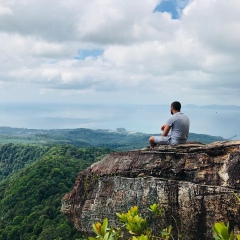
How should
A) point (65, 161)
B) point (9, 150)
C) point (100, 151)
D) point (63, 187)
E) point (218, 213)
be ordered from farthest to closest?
1. point (9, 150)
2. point (100, 151)
3. point (65, 161)
4. point (63, 187)
5. point (218, 213)

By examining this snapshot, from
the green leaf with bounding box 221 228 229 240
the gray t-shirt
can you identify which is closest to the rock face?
the gray t-shirt

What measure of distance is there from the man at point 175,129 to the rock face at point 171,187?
51cm

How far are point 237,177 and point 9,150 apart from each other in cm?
15771

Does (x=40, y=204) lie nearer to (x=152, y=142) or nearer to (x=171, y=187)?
(x=152, y=142)

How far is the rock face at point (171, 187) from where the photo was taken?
322 inches

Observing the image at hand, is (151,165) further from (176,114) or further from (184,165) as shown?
(176,114)

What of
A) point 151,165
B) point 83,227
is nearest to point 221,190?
point 151,165

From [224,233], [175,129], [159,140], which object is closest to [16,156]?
[159,140]

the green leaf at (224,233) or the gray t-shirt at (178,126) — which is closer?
the green leaf at (224,233)

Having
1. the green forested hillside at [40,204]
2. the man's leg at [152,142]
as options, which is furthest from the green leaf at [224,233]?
the green forested hillside at [40,204]

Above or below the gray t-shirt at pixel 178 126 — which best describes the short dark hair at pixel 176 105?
above

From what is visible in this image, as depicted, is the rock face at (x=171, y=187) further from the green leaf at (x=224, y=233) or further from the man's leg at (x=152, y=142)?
the green leaf at (x=224, y=233)

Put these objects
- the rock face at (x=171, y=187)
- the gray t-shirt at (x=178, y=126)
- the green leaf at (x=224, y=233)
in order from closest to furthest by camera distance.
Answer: the green leaf at (x=224, y=233)
the rock face at (x=171, y=187)
the gray t-shirt at (x=178, y=126)

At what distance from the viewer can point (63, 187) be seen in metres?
74.9
